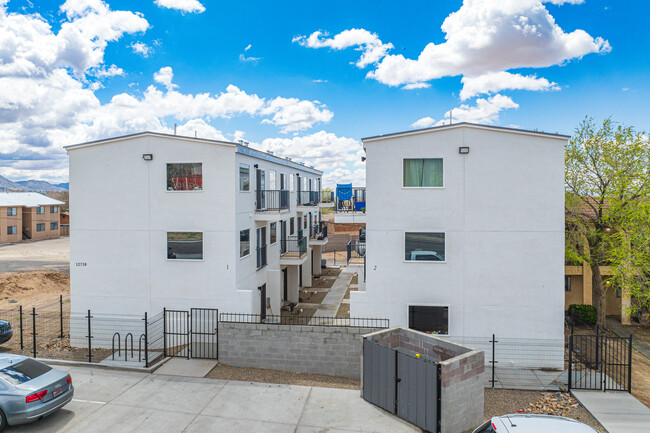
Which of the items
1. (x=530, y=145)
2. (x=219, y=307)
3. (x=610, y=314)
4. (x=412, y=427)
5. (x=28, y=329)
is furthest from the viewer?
(x=610, y=314)

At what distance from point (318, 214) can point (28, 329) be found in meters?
20.8

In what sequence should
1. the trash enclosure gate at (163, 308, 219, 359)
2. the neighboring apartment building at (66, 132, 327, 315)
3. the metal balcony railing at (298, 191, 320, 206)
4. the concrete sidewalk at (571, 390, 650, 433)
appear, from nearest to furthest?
the concrete sidewalk at (571, 390, 650, 433)
the trash enclosure gate at (163, 308, 219, 359)
the neighboring apartment building at (66, 132, 327, 315)
the metal balcony railing at (298, 191, 320, 206)

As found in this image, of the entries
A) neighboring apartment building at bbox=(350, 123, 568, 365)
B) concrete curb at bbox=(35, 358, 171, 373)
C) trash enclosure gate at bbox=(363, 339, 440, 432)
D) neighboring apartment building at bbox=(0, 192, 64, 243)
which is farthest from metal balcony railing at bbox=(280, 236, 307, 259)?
neighboring apartment building at bbox=(0, 192, 64, 243)

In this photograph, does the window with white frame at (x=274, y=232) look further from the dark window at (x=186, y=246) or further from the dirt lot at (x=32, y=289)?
the dirt lot at (x=32, y=289)

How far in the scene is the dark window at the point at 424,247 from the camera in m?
14.4

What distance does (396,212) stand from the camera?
1454cm

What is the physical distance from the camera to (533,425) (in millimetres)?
6375

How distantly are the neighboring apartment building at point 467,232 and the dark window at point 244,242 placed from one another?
5179 mm

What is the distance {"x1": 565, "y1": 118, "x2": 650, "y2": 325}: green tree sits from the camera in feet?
56.5

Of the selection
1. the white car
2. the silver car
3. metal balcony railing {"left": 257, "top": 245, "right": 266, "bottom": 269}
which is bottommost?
the silver car

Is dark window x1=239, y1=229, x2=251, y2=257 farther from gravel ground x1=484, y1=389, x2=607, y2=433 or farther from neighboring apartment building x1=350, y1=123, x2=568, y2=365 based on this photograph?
gravel ground x1=484, y1=389, x2=607, y2=433

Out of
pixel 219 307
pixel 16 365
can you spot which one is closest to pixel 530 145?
pixel 219 307

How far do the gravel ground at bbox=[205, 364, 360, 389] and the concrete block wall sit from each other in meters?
3.25

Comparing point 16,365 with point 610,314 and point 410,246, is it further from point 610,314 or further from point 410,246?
point 610,314
